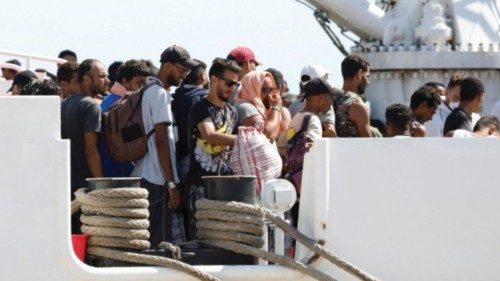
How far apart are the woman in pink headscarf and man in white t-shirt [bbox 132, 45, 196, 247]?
48cm

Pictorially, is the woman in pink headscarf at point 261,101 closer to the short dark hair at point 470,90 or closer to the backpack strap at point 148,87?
the backpack strap at point 148,87

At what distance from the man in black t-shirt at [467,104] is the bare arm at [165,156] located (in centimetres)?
221

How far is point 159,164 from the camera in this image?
9.39 metres

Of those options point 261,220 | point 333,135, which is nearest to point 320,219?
point 261,220

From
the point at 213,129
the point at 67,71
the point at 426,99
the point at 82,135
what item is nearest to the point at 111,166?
the point at 82,135

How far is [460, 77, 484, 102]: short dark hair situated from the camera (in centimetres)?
1098

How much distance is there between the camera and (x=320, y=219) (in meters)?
8.09

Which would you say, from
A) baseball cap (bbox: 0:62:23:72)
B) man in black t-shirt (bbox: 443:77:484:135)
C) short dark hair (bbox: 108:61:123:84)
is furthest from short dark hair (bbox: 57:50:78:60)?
man in black t-shirt (bbox: 443:77:484:135)

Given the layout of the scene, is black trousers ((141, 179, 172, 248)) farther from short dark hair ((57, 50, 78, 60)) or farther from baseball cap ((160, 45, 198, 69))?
short dark hair ((57, 50, 78, 60))

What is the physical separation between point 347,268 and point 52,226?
53.5 inches

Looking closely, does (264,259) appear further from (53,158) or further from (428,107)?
Answer: (428,107)

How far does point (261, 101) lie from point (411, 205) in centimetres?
196

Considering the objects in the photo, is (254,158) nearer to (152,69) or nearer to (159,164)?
(159,164)

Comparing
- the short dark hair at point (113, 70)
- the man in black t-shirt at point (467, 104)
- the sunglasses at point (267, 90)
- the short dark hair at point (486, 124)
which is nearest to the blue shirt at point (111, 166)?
the sunglasses at point (267, 90)
